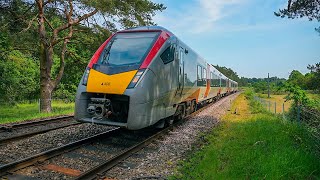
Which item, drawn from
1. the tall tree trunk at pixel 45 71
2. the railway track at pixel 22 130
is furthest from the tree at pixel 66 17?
the railway track at pixel 22 130

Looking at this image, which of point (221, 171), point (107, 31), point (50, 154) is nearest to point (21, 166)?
point (50, 154)

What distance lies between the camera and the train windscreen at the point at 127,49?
8320mm

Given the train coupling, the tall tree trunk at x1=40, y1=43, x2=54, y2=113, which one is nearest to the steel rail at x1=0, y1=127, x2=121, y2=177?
the train coupling

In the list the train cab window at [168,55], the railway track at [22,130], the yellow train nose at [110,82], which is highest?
the train cab window at [168,55]

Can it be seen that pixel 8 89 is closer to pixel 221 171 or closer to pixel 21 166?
pixel 21 166

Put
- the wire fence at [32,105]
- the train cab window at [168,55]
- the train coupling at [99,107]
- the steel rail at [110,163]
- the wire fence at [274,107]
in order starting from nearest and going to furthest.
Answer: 1. the steel rail at [110,163]
2. the train coupling at [99,107]
3. the train cab window at [168,55]
4. the wire fence at [274,107]
5. the wire fence at [32,105]

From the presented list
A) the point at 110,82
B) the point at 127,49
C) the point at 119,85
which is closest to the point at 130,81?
the point at 119,85

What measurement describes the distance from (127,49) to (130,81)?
1.30 metres

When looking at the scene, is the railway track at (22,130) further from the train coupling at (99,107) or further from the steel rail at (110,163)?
the steel rail at (110,163)

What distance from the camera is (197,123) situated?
43.1 feet

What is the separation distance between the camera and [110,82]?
7812 mm

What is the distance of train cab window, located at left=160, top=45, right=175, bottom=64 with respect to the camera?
8820 millimetres

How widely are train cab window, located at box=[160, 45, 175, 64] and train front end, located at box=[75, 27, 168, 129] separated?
381 millimetres

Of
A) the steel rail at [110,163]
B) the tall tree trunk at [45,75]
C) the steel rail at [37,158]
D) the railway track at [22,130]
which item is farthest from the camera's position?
the tall tree trunk at [45,75]
